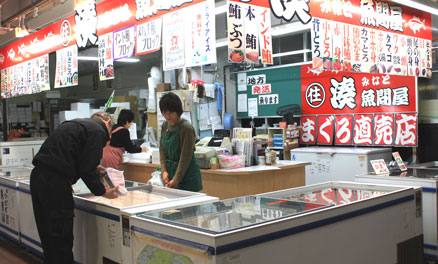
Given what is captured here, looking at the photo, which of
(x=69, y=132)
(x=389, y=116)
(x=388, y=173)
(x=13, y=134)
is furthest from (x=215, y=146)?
(x=13, y=134)

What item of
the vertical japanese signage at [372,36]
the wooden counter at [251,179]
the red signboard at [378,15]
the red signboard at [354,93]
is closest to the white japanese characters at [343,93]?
the red signboard at [354,93]

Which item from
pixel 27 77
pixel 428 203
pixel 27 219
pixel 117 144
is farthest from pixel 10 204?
pixel 428 203

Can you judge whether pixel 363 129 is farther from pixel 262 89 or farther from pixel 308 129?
pixel 262 89

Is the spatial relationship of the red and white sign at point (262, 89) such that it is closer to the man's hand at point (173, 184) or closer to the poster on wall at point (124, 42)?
the poster on wall at point (124, 42)

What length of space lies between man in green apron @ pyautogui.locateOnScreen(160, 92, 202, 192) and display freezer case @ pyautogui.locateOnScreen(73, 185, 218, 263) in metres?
0.35

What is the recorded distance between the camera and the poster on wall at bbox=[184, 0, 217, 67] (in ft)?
13.6

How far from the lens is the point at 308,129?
9.51m

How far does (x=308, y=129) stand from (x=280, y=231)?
7376 millimetres

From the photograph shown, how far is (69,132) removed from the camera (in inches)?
130

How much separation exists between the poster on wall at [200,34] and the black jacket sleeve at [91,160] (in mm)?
1370

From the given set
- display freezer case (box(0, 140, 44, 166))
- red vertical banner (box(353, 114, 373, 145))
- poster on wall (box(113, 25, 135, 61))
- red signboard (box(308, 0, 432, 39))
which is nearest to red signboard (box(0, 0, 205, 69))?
poster on wall (box(113, 25, 135, 61))

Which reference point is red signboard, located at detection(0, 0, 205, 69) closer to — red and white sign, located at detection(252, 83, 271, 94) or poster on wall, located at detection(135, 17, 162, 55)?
poster on wall, located at detection(135, 17, 162, 55)

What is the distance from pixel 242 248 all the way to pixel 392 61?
4980mm

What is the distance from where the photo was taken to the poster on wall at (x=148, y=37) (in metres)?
4.80
